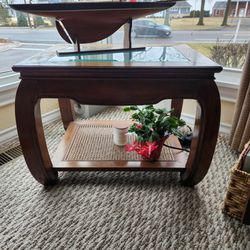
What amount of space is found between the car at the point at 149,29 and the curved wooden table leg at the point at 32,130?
123cm

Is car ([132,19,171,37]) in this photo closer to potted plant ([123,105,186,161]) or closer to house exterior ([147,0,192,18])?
house exterior ([147,0,192,18])

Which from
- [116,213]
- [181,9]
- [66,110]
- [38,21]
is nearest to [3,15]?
→ [38,21]

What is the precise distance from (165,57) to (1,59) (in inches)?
47.9

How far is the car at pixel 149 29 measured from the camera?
1.74m

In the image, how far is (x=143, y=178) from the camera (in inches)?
46.4

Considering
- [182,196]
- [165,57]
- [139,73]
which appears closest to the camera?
[139,73]

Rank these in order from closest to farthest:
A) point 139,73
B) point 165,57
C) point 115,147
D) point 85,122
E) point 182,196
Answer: point 139,73
point 165,57
point 182,196
point 115,147
point 85,122

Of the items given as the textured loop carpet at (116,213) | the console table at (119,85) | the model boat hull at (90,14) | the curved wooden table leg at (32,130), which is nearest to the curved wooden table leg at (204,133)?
the console table at (119,85)

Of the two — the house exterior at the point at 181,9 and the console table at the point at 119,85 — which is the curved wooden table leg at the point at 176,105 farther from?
the house exterior at the point at 181,9

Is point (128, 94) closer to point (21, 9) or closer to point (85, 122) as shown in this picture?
point (21, 9)

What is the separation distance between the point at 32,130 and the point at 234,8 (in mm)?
1483

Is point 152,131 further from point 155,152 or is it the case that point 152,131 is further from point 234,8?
point 234,8

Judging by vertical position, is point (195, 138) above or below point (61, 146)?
above

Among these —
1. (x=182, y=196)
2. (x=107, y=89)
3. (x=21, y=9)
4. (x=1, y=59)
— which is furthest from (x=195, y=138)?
(x=1, y=59)
